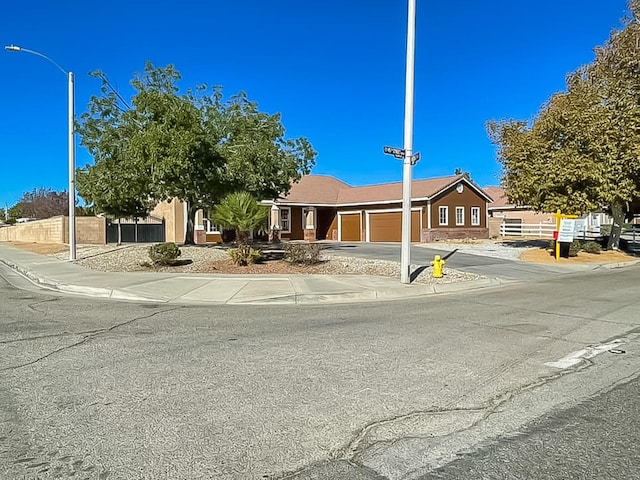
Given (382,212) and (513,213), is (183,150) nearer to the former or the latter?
(382,212)

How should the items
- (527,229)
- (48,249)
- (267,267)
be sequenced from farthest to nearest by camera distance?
1. (527,229)
2. (48,249)
3. (267,267)

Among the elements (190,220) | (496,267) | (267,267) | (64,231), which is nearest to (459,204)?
(496,267)

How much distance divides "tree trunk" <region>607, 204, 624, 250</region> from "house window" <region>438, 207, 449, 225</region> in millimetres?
11386

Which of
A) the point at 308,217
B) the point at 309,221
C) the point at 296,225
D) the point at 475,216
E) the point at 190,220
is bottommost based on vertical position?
the point at 190,220

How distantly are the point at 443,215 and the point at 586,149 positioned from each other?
13.6m

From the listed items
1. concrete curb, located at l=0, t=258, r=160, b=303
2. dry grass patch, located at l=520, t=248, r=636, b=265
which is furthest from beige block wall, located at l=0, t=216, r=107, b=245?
dry grass patch, located at l=520, t=248, r=636, b=265

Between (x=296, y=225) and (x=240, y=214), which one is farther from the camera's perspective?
(x=296, y=225)

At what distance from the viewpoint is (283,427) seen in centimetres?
428

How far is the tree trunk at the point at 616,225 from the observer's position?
1074 inches

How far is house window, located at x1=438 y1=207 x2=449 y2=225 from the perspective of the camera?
37375 millimetres

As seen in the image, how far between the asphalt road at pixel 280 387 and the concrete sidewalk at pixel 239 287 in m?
2.32

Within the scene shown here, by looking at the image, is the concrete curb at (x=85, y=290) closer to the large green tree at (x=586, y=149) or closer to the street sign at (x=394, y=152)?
the street sign at (x=394, y=152)

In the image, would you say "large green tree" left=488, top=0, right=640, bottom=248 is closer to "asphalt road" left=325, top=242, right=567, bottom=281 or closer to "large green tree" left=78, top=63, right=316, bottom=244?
"asphalt road" left=325, top=242, right=567, bottom=281

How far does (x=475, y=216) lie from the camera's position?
4028 cm
